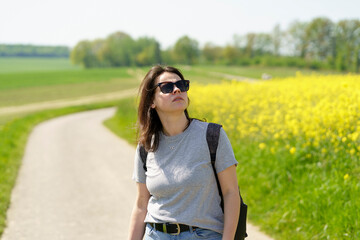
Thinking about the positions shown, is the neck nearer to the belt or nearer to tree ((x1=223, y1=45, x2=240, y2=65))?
the belt

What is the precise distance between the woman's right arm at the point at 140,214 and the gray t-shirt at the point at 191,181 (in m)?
0.19

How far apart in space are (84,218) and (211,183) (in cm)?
416

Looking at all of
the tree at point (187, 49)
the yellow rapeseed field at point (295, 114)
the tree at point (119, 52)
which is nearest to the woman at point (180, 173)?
the yellow rapeseed field at point (295, 114)

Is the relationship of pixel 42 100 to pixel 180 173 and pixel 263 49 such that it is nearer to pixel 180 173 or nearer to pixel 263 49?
pixel 180 173

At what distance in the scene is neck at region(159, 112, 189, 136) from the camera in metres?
2.46

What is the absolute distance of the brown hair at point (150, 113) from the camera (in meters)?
2.53

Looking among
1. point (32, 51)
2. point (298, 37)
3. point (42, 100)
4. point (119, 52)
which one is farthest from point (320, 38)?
point (32, 51)

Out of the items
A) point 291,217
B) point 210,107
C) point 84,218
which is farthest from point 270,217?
point 210,107

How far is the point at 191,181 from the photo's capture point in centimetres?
229

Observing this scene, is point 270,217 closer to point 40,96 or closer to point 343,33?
point 40,96

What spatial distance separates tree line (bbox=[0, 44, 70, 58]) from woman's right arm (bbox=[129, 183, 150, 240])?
151966 millimetres

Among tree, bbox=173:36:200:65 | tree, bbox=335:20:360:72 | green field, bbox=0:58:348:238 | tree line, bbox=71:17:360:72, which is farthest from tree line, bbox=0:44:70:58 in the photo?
tree, bbox=335:20:360:72

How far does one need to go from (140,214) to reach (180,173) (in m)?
0.48

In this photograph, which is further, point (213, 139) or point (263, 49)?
point (263, 49)
